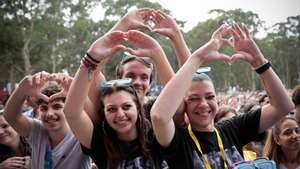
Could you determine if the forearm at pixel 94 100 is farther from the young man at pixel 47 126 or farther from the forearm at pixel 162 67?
the forearm at pixel 162 67

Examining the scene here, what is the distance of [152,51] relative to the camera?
2.73 m

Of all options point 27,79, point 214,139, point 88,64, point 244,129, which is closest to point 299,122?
point 244,129

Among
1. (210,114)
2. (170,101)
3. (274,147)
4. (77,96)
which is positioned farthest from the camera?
(274,147)

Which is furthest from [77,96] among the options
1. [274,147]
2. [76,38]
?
[76,38]

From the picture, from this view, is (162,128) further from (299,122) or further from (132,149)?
(299,122)

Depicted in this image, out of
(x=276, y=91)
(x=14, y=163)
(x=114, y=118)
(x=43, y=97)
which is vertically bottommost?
(x=14, y=163)

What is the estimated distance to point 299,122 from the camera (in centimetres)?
373

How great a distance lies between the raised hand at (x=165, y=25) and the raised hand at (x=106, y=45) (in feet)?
1.63

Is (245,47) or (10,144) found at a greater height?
(245,47)

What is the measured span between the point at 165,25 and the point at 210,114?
82cm

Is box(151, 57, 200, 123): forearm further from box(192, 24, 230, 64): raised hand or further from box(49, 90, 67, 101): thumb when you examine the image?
box(49, 90, 67, 101): thumb

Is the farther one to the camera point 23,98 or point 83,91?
point 23,98

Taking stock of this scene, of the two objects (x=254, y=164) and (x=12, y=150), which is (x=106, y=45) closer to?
(x=254, y=164)

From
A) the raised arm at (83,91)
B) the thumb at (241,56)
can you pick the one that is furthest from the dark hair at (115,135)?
the thumb at (241,56)
